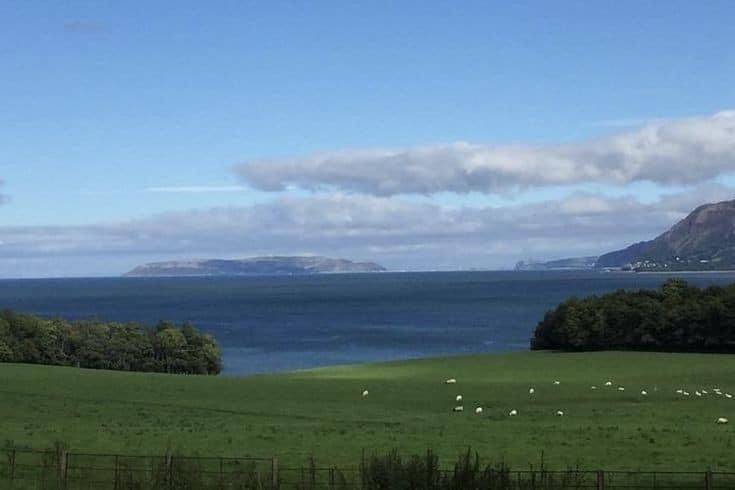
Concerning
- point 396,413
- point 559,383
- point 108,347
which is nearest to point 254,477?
point 396,413

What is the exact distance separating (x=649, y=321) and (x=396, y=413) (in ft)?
161

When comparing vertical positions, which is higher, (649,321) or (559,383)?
(649,321)

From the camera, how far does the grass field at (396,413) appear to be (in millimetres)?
30188

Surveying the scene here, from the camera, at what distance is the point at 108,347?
304ft

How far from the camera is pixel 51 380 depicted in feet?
186

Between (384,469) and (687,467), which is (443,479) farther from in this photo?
(687,467)

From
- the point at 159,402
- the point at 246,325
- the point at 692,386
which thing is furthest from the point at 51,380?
the point at 246,325

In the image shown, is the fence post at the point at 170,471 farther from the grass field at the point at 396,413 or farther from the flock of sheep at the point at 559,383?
the flock of sheep at the point at 559,383

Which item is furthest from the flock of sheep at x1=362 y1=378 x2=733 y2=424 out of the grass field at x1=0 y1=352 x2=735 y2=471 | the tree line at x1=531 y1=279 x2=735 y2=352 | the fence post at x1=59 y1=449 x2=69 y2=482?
the tree line at x1=531 y1=279 x2=735 y2=352

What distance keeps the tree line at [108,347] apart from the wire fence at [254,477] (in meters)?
64.9

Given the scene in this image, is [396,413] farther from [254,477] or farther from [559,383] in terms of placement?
[254,477]

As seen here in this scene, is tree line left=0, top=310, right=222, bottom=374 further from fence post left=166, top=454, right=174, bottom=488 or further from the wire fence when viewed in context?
fence post left=166, top=454, right=174, bottom=488

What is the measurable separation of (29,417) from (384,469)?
82.2ft

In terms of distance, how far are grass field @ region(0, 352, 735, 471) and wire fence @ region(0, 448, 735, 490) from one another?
9.75ft
